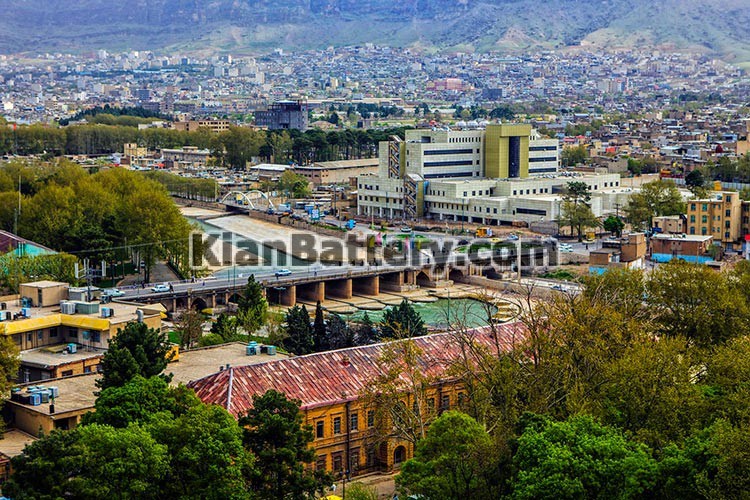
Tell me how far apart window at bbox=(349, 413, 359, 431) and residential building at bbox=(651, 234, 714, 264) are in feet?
82.8

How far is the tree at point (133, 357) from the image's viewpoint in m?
21.2

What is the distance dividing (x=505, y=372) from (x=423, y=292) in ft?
82.3

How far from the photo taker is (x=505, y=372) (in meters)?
20.5

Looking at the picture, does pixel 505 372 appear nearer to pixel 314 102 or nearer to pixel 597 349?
pixel 597 349

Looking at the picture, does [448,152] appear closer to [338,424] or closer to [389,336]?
[389,336]

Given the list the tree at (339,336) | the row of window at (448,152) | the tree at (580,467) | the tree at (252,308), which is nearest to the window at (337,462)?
the tree at (580,467)

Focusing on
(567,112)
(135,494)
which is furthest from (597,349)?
(567,112)

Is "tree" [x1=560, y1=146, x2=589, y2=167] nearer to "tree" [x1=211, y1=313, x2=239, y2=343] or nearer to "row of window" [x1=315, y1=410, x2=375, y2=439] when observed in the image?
"tree" [x1=211, y1=313, x2=239, y2=343]

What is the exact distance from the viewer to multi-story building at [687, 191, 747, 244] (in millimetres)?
48375

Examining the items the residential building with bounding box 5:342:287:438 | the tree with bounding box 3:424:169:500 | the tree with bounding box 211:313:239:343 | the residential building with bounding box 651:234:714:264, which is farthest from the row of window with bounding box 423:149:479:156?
the tree with bounding box 3:424:169:500

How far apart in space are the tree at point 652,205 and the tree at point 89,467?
41503 mm

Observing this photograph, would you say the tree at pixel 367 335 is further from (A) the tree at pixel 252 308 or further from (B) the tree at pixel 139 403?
(B) the tree at pixel 139 403

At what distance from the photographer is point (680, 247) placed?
45406 millimetres

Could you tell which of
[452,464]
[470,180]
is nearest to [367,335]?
[452,464]
